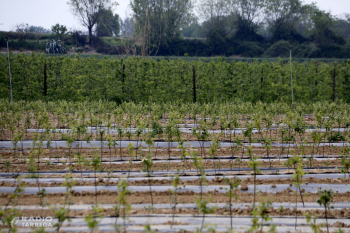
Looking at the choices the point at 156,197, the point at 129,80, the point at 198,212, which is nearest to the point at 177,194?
the point at 156,197

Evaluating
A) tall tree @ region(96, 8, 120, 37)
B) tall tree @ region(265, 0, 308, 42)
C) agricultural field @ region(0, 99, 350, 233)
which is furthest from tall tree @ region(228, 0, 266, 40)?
agricultural field @ region(0, 99, 350, 233)

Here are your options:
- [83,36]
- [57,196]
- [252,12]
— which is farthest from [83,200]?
[252,12]

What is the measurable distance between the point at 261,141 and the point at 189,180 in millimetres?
3920

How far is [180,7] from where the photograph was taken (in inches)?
1693

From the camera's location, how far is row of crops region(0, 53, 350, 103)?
61.1ft

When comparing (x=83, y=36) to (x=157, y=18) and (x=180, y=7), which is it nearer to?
(x=157, y=18)

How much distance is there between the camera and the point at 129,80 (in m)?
18.8

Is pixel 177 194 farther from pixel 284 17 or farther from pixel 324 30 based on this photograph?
pixel 284 17

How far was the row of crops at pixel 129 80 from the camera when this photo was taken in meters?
18.6

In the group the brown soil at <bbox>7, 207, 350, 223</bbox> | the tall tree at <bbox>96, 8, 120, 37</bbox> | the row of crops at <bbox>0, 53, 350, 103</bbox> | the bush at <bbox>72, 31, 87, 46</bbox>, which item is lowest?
the brown soil at <bbox>7, 207, 350, 223</bbox>

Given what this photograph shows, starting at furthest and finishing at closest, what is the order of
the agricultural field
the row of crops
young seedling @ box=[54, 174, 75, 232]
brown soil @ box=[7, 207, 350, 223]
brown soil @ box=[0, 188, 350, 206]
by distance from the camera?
1. the row of crops
2. brown soil @ box=[0, 188, 350, 206]
3. brown soil @ box=[7, 207, 350, 223]
4. the agricultural field
5. young seedling @ box=[54, 174, 75, 232]

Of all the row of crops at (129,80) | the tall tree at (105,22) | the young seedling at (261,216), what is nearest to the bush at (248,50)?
the tall tree at (105,22)

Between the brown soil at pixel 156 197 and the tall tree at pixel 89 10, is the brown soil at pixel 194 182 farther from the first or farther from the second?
the tall tree at pixel 89 10

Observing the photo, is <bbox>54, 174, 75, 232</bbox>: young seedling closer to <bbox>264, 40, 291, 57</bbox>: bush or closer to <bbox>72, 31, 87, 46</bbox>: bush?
<bbox>72, 31, 87, 46</bbox>: bush
